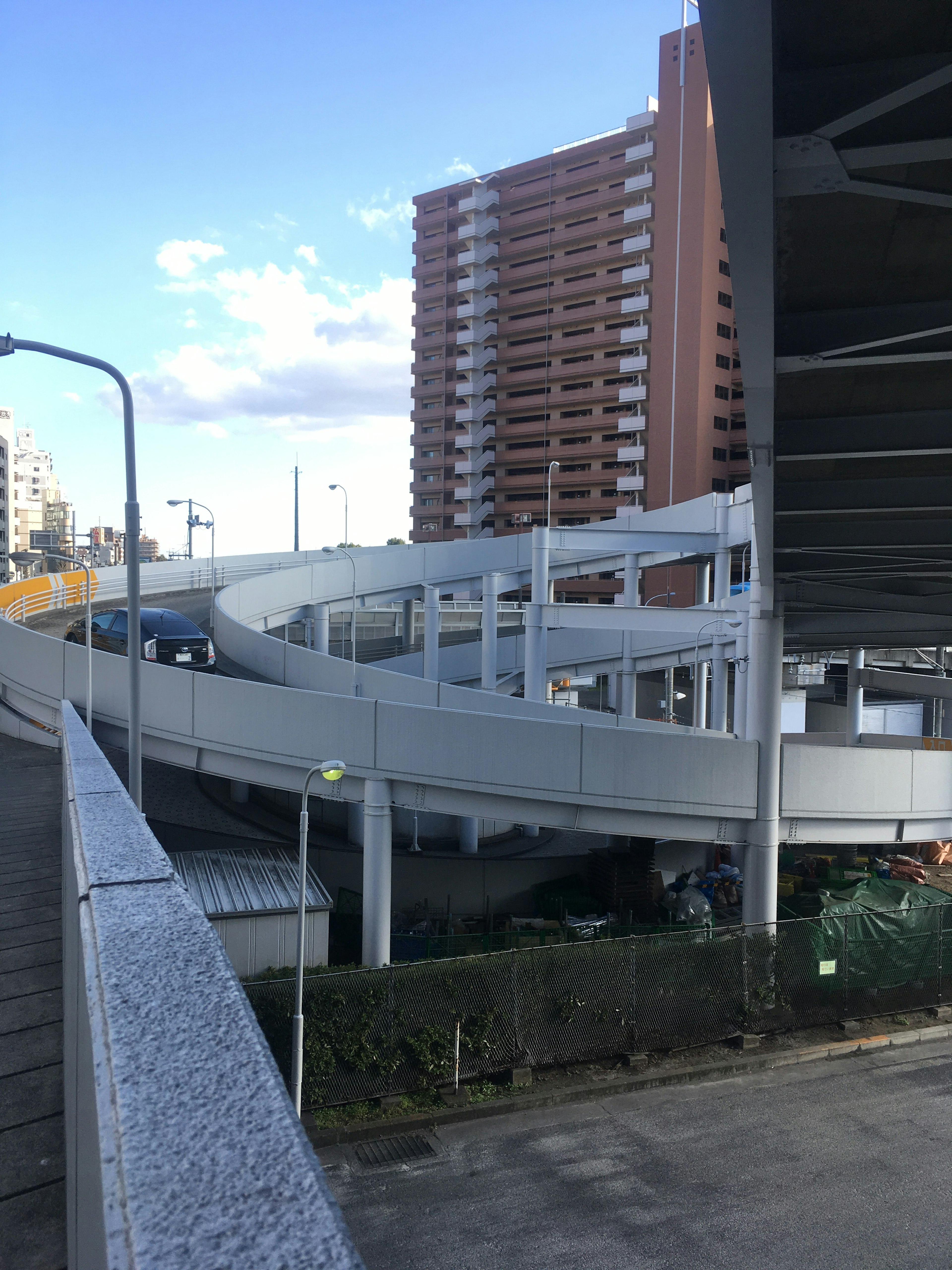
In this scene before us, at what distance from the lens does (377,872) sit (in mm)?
18625

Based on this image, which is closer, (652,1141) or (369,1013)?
(652,1141)

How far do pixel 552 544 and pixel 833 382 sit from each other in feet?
64.8

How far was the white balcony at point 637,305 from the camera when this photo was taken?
69.6 m

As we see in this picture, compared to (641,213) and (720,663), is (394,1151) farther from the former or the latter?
(641,213)

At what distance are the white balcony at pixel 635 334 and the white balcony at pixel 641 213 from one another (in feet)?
25.3

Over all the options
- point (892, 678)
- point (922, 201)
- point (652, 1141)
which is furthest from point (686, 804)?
point (892, 678)

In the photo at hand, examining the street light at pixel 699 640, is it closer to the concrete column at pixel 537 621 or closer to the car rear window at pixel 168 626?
the concrete column at pixel 537 621

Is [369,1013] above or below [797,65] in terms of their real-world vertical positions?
below

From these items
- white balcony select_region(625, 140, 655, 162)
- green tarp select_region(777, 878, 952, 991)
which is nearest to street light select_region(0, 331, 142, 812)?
green tarp select_region(777, 878, 952, 991)

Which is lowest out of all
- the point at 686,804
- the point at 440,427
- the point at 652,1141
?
the point at 652,1141

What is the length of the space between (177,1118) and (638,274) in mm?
75111

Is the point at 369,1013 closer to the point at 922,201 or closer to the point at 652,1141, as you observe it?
the point at 652,1141

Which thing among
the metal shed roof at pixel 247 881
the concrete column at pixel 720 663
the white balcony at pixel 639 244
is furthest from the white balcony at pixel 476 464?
the metal shed roof at pixel 247 881

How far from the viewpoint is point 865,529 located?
14.6 metres
